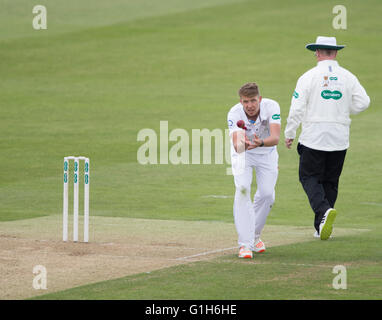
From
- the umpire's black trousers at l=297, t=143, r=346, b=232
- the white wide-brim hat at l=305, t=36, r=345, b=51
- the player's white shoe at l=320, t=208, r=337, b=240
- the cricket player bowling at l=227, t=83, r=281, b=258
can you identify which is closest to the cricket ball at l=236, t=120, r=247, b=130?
the cricket player bowling at l=227, t=83, r=281, b=258

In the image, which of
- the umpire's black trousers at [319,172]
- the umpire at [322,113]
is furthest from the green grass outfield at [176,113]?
the umpire at [322,113]

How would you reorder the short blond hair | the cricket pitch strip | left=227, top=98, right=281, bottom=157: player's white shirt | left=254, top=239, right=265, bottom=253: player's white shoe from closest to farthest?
the cricket pitch strip
the short blond hair
left=227, top=98, right=281, bottom=157: player's white shirt
left=254, top=239, right=265, bottom=253: player's white shoe

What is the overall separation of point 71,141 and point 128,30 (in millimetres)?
21391

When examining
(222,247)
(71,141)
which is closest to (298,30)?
(71,141)

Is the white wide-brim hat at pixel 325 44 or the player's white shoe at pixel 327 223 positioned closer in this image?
the player's white shoe at pixel 327 223

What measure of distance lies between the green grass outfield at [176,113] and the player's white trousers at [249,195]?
0.37 metres

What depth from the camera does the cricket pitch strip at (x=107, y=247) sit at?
8.95m

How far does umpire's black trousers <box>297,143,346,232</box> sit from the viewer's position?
1118 centimetres

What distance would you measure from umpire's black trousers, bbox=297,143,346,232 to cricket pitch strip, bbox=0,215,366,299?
0.69 m

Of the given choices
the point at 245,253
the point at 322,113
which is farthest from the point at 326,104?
the point at 245,253

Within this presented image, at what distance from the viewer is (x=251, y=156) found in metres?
10.5

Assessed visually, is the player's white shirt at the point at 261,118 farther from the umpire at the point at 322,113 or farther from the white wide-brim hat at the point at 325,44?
the white wide-brim hat at the point at 325,44

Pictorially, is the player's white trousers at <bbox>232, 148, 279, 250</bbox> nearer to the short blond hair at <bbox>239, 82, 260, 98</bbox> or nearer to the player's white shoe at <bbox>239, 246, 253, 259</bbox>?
the player's white shoe at <bbox>239, 246, 253, 259</bbox>

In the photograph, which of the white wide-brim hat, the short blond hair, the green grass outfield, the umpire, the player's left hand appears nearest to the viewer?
the green grass outfield
